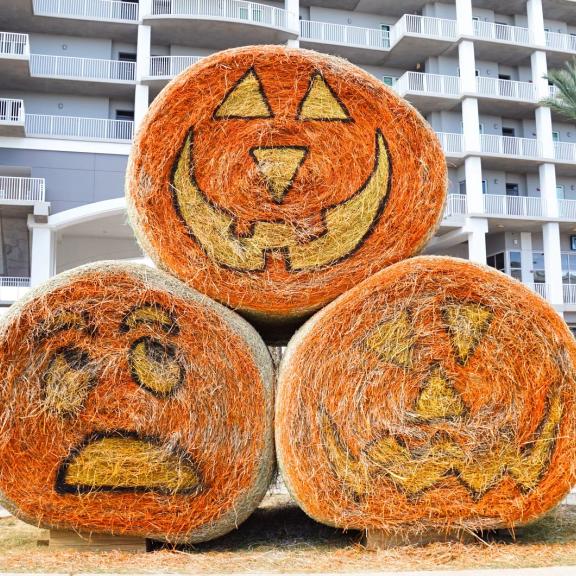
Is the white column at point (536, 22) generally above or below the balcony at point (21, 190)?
above

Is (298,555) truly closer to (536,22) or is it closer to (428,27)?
(428,27)

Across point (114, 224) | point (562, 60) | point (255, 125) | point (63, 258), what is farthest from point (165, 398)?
point (562, 60)

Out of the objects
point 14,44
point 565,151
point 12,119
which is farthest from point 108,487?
point 565,151

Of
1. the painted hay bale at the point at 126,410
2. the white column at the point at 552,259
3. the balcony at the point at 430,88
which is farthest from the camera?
the balcony at the point at 430,88

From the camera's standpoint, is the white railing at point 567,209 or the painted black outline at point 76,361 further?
the white railing at point 567,209

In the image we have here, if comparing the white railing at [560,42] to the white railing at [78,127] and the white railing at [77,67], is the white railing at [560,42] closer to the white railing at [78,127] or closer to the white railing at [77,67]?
the white railing at [77,67]

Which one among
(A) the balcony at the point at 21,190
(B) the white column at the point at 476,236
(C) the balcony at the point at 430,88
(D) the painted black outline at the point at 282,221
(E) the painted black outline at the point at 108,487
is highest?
(C) the balcony at the point at 430,88

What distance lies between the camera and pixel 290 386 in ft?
13.6

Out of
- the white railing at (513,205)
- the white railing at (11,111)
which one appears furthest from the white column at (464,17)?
the white railing at (11,111)

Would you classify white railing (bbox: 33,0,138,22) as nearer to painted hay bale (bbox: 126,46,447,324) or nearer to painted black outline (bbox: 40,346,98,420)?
painted hay bale (bbox: 126,46,447,324)

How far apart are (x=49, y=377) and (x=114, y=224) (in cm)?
1957

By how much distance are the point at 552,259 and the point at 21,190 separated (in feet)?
64.6

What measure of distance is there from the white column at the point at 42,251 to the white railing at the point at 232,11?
1009 cm

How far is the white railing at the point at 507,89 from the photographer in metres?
30.2
